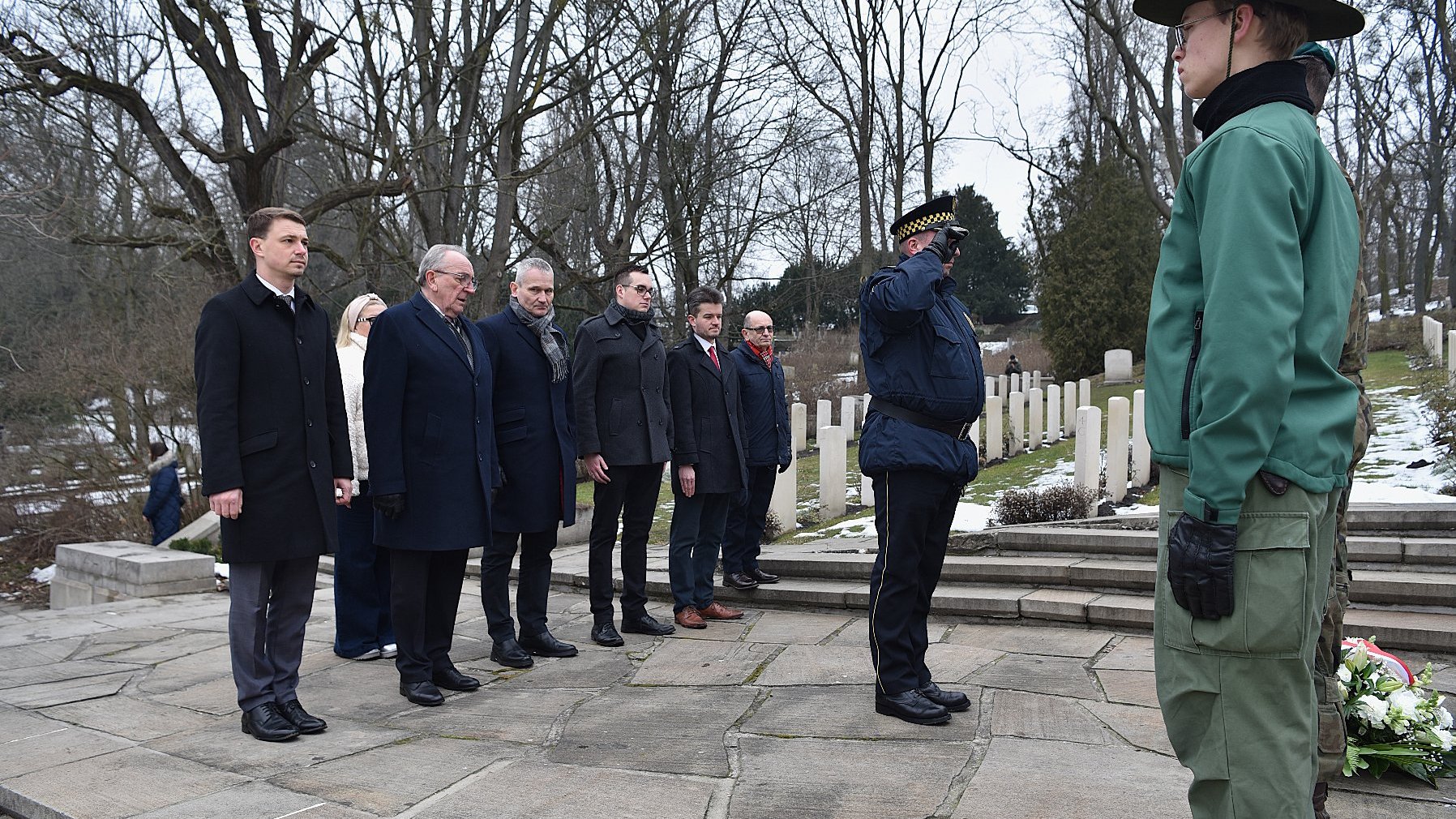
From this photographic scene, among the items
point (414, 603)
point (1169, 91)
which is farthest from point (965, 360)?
point (1169, 91)

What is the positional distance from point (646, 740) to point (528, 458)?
1.98 meters

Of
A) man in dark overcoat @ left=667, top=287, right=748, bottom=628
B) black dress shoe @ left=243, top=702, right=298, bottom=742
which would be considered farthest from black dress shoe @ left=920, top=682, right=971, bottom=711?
black dress shoe @ left=243, top=702, right=298, bottom=742

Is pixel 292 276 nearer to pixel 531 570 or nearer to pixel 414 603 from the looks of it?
pixel 414 603

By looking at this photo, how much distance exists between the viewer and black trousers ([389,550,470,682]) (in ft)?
15.7

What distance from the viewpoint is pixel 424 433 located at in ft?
15.7

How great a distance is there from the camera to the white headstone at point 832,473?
10.4 metres

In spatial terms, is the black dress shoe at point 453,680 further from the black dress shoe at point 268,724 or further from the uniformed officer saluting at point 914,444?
the uniformed officer saluting at point 914,444

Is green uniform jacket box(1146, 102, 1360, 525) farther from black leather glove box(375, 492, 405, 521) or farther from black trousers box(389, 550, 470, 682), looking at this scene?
black trousers box(389, 550, 470, 682)

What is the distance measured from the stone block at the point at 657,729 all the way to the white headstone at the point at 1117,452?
241 inches

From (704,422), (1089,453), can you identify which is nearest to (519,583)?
(704,422)

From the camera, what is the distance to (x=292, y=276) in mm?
4430

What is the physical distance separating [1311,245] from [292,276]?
3866mm

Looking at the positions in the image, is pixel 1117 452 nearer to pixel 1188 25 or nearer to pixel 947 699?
pixel 947 699

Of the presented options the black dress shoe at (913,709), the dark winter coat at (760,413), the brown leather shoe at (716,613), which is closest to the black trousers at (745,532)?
the dark winter coat at (760,413)
